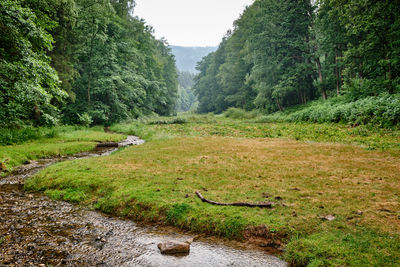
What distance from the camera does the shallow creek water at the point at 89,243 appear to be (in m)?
4.40

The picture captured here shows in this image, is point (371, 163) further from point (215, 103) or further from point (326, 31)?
point (215, 103)

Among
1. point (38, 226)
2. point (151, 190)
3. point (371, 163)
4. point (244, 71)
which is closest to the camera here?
point (38, 226)

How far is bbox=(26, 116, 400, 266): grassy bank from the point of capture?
4.46m

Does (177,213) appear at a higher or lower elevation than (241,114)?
higher

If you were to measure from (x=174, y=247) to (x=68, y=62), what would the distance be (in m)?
28.0

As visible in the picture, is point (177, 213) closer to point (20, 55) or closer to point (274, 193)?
point (274, 193)

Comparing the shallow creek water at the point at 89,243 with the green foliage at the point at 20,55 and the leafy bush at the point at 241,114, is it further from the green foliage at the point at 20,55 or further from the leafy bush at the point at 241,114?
the leafy bush at the point at 241,114

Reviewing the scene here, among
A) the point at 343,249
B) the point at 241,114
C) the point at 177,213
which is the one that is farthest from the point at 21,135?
the point at 241,114

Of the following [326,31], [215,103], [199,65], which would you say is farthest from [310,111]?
[199,65]

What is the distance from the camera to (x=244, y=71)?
194 ft

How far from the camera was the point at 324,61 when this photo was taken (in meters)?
39.3

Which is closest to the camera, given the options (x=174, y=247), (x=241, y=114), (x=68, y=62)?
(x=174, y=247)

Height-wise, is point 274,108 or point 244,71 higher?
point 244,71

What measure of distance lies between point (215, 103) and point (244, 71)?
76.2 ft
